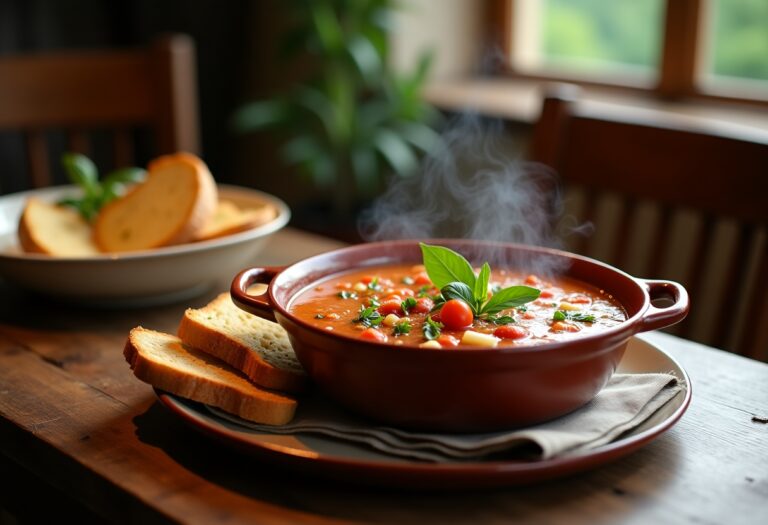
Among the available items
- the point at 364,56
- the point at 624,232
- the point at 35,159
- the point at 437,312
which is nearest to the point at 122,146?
the point at 35,159

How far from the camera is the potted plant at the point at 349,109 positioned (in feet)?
10.4

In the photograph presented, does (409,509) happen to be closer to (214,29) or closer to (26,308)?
(26,308)

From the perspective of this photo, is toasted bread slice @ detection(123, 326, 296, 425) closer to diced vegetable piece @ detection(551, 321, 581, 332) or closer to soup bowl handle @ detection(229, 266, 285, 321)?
soup bowl handle @ detection(229, 266, 285, 321)

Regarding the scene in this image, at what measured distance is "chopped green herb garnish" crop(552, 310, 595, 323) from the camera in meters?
1.02

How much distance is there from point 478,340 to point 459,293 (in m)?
0.10

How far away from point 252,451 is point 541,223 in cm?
108

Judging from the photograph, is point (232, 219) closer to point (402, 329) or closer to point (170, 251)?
point (170, 251)

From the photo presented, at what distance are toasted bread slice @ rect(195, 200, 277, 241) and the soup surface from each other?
38 centimetres

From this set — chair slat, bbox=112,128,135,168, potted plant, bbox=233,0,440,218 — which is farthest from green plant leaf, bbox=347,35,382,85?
chair slat, bbox=112,128,135,168

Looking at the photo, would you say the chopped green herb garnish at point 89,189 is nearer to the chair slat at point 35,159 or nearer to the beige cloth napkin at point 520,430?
the chair slat at point 35,159

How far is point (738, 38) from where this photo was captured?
294 centimetres

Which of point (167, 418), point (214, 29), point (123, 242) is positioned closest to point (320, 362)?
point (167, 418)

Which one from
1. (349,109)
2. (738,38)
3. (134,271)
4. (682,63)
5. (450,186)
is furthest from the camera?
(450,186)

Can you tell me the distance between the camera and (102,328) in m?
1.38
